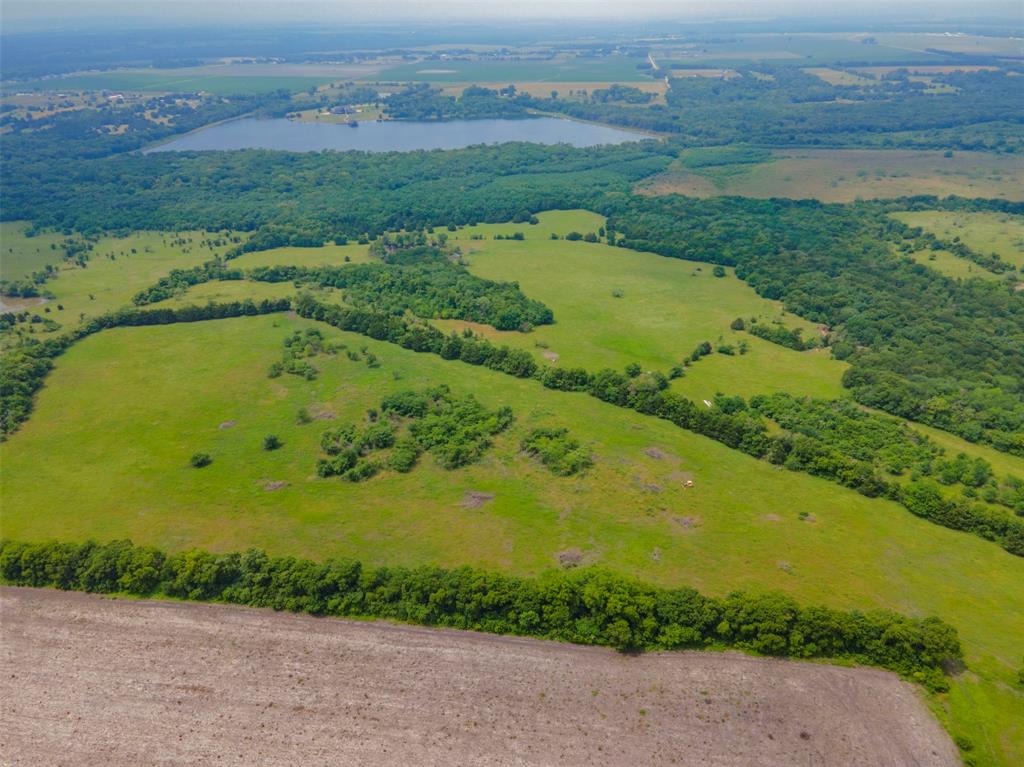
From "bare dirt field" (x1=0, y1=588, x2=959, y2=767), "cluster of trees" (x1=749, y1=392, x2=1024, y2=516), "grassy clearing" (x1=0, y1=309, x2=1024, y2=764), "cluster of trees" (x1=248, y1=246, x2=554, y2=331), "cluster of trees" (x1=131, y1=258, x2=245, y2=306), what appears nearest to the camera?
"bare dirt field" (x1=0, y1=588, x2=959, y2=767)

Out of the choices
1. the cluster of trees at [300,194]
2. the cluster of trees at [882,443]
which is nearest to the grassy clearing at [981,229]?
the cluster of trees at [300,194]

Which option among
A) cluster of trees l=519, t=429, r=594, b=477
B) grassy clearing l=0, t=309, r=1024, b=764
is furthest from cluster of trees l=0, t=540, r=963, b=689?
cluster of trees l=519, t=429, r=594, b=477

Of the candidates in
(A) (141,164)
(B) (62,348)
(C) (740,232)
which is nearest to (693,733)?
(B) (62,348)

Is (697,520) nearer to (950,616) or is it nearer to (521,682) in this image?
(950,616)

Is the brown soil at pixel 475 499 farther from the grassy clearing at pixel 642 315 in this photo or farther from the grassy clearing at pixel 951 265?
the grassy clearing at pixel 951 265

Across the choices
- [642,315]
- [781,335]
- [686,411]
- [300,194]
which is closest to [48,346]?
[300,194]

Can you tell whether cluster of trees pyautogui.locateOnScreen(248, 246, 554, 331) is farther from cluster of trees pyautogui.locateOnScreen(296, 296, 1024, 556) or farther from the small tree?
the small tree
